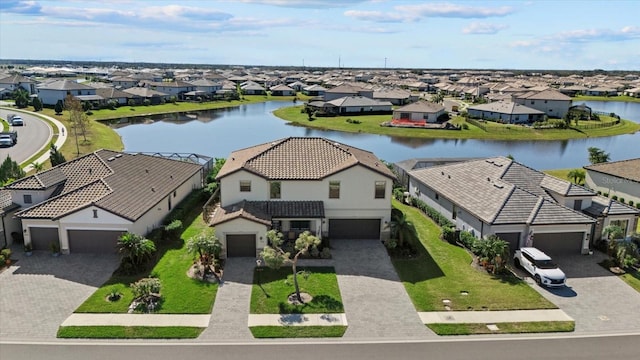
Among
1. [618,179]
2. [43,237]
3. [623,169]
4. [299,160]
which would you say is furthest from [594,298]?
[43,237]

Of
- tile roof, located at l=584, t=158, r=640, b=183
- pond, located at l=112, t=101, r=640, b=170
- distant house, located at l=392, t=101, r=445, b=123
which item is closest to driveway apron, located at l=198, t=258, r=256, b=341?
tile roof, located at l=584, t=158, r=640, b=183

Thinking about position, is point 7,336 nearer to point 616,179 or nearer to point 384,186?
point 384,186

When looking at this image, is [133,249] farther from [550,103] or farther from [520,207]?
[550,103]

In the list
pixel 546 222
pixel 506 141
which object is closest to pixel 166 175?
pixel 546 222

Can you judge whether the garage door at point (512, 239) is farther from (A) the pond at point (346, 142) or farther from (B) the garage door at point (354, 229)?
(A) the pond at point (346, 142)

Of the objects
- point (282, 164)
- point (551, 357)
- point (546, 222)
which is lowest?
point (551, 357)

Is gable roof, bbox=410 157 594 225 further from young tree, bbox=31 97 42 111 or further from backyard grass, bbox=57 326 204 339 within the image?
young tree, bbox=31 97 42 111
